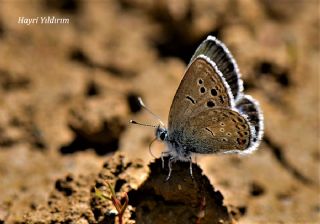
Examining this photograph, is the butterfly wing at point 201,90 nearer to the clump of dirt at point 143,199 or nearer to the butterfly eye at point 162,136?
the butterfly eye at point 162,136

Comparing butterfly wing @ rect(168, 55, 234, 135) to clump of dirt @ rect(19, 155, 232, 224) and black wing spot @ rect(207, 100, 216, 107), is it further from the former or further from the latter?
clump of dirt @ rect(19, 155, 232, 224)

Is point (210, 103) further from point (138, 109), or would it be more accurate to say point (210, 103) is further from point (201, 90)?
point (138, 109)

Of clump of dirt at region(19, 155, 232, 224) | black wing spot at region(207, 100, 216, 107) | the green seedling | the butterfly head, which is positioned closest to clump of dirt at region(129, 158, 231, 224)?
clump of dirt at region(19, 155, 232, 224)

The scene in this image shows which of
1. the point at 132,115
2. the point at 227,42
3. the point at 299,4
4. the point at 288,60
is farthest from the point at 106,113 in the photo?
the point at 299,4

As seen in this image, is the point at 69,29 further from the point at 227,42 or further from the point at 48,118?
the point at 227,42

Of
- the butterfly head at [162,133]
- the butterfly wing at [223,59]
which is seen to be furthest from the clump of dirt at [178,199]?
the butterfly wing at [223,59]

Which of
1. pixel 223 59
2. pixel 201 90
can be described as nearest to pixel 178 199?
pixel 201 90

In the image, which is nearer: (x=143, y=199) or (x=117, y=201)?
(x=117, y=201)
